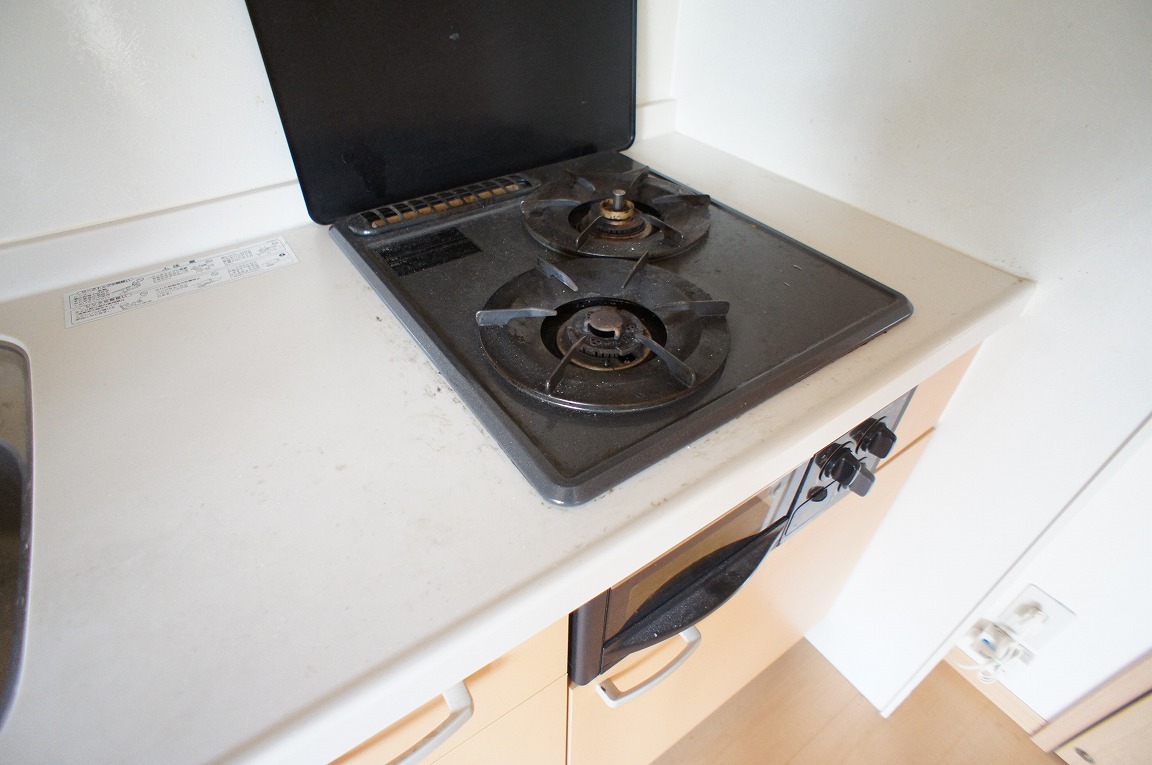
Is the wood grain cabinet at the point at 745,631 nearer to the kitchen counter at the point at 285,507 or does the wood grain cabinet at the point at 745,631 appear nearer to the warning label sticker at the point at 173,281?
the kitchen counter at the point at 285,507

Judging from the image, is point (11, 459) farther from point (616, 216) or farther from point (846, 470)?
point (846, 470)

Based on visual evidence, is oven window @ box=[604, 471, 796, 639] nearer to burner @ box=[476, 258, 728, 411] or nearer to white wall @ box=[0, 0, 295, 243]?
burner @ box=[476, 258, 728, 411]

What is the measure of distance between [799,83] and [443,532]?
747 mm

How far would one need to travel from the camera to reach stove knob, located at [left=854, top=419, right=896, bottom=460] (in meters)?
0.62

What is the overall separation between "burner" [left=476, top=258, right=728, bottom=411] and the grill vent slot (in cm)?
19

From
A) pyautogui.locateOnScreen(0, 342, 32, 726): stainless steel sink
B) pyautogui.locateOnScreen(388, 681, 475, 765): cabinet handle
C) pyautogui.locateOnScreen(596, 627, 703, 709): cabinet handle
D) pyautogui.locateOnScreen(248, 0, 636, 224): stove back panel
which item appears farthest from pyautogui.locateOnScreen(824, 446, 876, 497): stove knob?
pyautogui.locateOnScreen(0, 342, 32, 726): stainless steel sink

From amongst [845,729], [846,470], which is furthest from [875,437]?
[845,729]

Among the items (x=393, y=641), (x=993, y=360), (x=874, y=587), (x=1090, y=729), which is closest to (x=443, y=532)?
(x=393, y=641)

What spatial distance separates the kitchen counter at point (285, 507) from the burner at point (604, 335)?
0.19 feet

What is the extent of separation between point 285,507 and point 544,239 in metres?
0.40

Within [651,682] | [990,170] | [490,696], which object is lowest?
[651,682]

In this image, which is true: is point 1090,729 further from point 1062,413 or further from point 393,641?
point 393,641

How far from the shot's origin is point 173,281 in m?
0.66

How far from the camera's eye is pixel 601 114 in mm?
894
